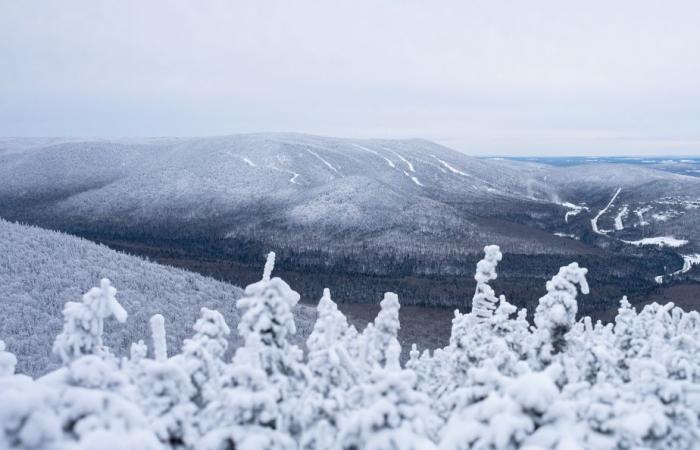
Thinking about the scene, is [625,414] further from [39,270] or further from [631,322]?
[39,270]

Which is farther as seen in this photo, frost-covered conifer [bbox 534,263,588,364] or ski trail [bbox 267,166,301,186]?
ski trail [bbox 267,166,301,186]

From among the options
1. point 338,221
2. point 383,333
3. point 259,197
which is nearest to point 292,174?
point 259,197

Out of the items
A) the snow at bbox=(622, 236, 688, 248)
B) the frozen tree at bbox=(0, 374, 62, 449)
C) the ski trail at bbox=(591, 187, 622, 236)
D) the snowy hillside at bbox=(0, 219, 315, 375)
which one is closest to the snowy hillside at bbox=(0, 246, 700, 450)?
the frozen tree at bbox=(0, 374, 62, 449)

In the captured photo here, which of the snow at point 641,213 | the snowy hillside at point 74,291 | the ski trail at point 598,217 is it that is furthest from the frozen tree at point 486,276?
the snow at point 641,213

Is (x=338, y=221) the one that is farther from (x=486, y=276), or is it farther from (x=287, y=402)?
(x=287, y=402)

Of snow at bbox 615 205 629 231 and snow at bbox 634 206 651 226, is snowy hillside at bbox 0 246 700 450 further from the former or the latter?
snow at bbox 634 206 651 226

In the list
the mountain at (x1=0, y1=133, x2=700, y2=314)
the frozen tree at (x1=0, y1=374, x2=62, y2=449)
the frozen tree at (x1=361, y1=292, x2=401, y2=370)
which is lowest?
the mountain at (x1=0, y1=133, x2=700, y2=314)
